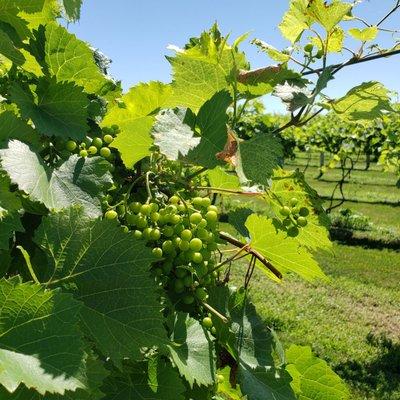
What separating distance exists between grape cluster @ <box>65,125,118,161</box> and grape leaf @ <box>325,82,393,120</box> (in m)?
0.52

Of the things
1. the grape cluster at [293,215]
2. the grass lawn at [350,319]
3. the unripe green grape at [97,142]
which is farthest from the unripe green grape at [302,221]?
the grass lawn at [350,319]

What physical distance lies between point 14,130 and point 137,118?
0.29m

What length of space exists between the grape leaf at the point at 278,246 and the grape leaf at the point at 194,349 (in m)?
0.32

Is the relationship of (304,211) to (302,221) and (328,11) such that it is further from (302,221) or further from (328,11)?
(328,11)

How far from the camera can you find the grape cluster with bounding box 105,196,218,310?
1203 millimetres

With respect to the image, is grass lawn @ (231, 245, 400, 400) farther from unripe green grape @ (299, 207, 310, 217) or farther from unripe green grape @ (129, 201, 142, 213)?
unripe green grape @ (129, 201, 142, 213)

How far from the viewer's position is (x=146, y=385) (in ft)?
3.72

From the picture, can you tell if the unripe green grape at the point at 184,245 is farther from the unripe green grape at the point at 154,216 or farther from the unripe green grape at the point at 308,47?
the unripe green grape at the point at 308,47

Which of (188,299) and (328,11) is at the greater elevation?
(328,11)

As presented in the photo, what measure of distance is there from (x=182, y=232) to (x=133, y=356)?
308 mm

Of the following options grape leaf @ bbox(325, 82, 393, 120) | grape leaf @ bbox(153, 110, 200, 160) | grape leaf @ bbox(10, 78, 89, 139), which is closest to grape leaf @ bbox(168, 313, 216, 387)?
grape leaf @ bbox(153, 110, 200, 160)

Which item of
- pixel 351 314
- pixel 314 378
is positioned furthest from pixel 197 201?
pixel 351 314

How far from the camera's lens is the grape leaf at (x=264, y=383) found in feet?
4.13

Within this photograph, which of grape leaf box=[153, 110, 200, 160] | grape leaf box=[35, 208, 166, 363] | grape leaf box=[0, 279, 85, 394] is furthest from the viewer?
grape leaf box=[153, 110, 200, 160]
